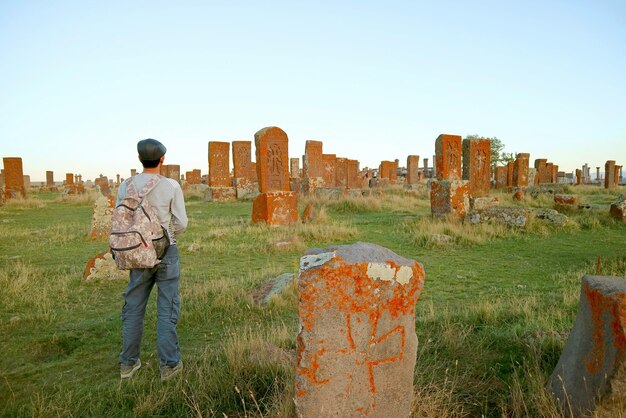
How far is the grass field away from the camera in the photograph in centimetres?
239

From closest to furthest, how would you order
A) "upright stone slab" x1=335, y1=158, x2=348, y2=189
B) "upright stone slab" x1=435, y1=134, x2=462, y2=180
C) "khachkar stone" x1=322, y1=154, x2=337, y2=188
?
"upright stone slab" x1=435, y1=134, x2=462, y2=180, "khachkar stone" x1=322, y1=154, x2=337, y2=188, "upright stone slab" x1=335, y1=158, x2=348, y2=189

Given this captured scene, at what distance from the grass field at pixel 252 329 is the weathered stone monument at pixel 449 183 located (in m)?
2.47

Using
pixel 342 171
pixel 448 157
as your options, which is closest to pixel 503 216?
pixel 448 157

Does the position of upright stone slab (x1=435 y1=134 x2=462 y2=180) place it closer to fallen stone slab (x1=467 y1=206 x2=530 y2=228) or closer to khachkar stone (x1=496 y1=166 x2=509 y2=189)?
fallen stone slab (x1=467 y1=206 x2=530 y2=228)

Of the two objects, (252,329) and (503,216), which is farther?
(503,216)

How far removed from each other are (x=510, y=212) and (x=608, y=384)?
779 cm

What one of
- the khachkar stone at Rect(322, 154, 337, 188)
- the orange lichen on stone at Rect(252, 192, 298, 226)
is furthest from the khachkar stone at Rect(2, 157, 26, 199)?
the orange lichen on stone at Rect(252, 192, 298, 226)

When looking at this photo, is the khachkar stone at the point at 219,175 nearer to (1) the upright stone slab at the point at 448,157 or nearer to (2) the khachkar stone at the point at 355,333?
(1) the upright stone slab at the point at 448,157

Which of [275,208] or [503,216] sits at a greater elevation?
[275,208]

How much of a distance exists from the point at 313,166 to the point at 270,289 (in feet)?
47.1

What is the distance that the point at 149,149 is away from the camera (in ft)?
9.23

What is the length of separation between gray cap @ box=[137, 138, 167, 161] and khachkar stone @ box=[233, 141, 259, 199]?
52.1 ft

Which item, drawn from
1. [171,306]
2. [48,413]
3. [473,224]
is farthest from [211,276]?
[473,224]

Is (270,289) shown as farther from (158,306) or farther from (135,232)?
(135,232)
